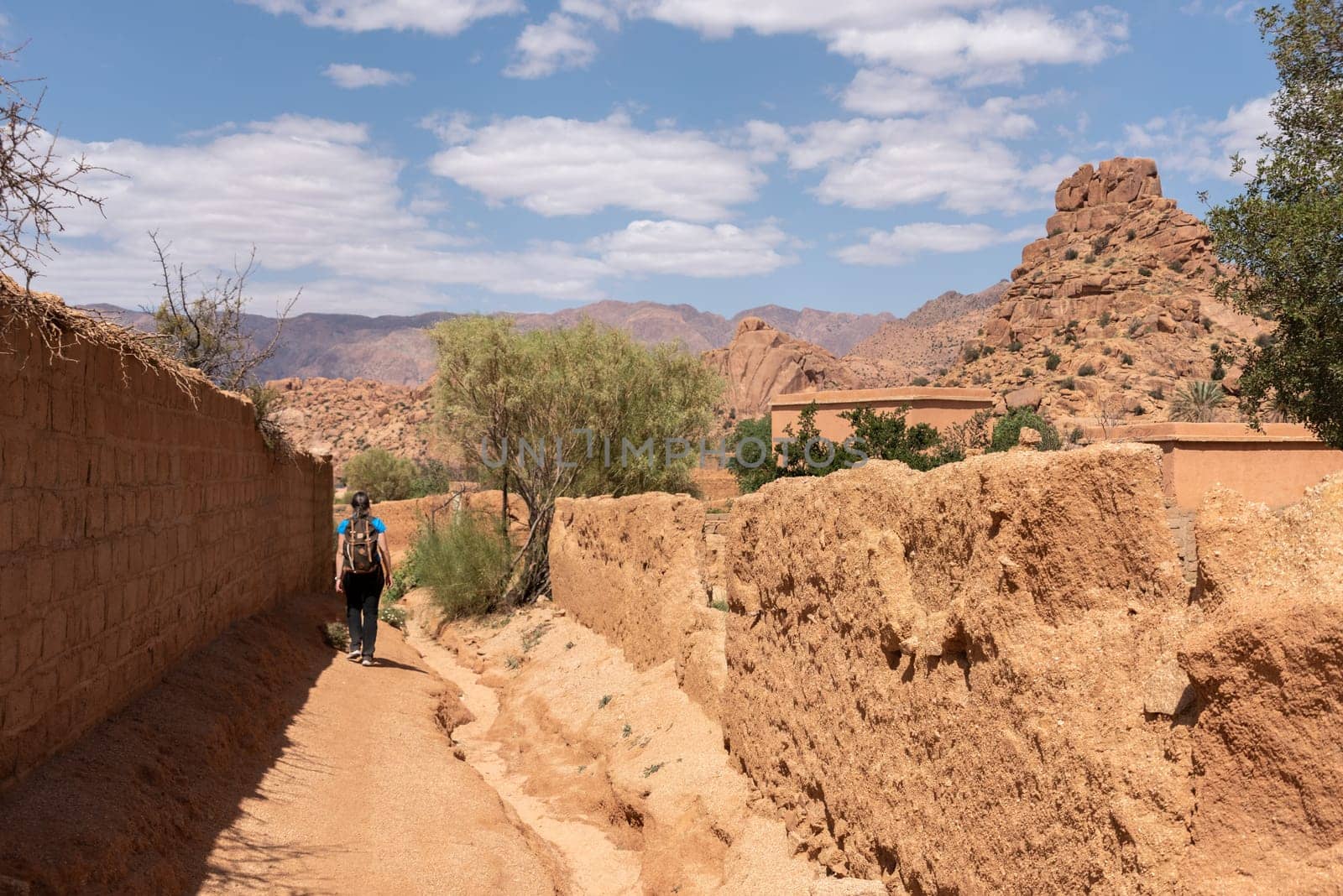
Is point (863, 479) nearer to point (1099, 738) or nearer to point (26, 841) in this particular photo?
point (1099, 738)

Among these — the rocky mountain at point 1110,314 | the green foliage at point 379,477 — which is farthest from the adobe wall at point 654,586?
the rocky mountain at point 1110,314

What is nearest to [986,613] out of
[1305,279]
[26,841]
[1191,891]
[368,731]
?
[1191,891]

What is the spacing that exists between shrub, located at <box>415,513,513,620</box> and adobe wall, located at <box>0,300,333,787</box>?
25.7 ft

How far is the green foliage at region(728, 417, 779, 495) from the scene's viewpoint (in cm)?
2480

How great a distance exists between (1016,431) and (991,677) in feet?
83.1

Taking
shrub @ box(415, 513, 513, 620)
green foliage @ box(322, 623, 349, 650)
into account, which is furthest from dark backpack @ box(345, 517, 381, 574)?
shrub @ box(415, 513, 513, 620)

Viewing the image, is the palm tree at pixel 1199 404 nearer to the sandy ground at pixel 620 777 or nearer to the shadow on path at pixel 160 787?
the sandy ground at pixel 620 777

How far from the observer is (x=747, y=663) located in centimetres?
661

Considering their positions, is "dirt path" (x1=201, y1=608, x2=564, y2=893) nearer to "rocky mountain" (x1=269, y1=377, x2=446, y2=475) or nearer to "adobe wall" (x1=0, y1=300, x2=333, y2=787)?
"adobe wall" (x1=0, y1=300, x2=333, y2=787)

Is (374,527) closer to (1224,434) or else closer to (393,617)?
(393,617)

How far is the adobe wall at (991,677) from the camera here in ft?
9.40

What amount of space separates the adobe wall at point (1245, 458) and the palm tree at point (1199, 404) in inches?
630

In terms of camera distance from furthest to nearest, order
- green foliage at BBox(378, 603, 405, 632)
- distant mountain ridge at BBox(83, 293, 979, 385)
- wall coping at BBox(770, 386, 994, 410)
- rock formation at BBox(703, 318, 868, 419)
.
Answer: distant mountain ridge at BBox(83, 293, 979, 385), rock formation at BBox(703, 318, 868, 419), wall coping at BBox(770, 386, 994, 410), green foliage at BBox(378, 603, 405, 632)

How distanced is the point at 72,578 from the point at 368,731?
355cm
